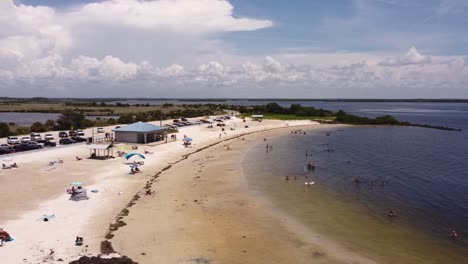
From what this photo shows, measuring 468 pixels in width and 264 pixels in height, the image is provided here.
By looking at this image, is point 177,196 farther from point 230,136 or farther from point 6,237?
point 230,136

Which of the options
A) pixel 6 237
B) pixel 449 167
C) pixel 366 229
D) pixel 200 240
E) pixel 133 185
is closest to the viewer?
pixel 6 237

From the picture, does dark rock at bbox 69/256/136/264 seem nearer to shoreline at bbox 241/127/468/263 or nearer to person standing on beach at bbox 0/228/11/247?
person standing on beach at bbox 0/228/11/247

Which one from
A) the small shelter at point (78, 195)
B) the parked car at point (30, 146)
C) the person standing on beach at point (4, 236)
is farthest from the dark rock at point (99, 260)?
the parked car at point (30, 146)

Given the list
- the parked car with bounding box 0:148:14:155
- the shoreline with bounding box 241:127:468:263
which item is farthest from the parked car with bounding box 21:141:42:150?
the shoreline with bounding box 241:127:468:263

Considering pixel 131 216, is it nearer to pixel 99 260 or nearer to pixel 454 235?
pixel 99 260

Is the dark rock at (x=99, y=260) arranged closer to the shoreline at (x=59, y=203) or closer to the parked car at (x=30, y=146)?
the shoreline at (x=59, y=203)

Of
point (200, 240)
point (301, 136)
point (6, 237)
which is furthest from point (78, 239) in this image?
point (301, 136)
